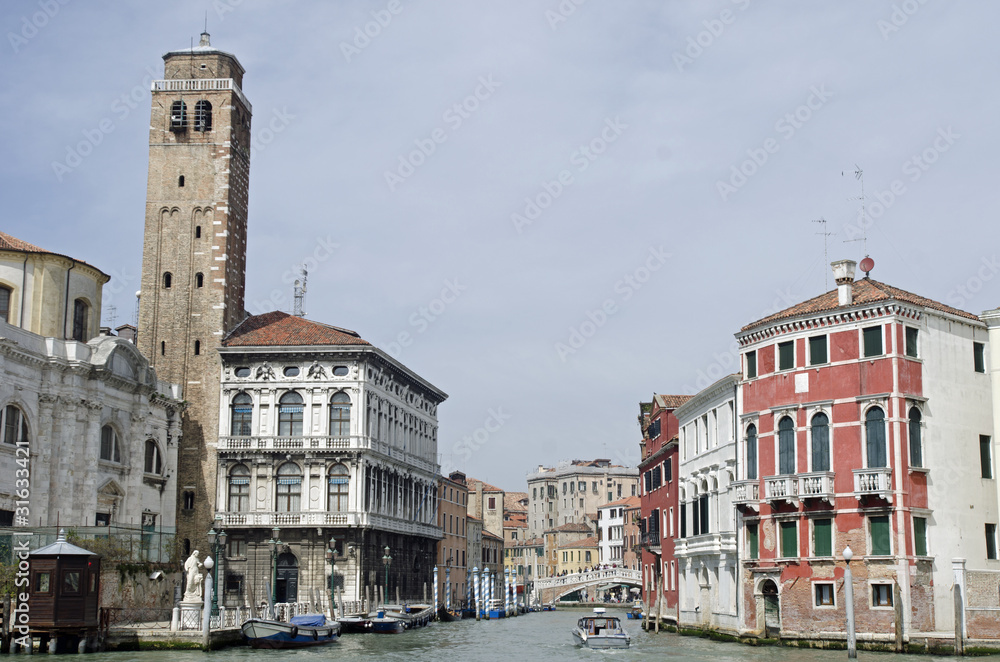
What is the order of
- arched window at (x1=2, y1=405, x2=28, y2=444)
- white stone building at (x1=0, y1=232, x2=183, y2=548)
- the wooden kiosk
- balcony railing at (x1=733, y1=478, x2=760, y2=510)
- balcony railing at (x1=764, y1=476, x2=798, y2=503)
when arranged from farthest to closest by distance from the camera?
white stone building at (x1=0, y1=232, x2=183, y2=548) → arched window at (x1=2, y1=405, x2=28, y2=444) → balcony railing at (x1=733, y1=478, x2=760, y2=510) → balcony railing at (x1=764, y1=476, x2=798, y2=503) → the wooden kiosk

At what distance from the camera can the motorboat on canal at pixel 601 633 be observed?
36.0 meters

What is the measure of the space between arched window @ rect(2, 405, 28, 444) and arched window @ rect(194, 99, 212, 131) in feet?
63.1

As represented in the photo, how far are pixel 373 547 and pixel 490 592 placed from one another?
32.0 m

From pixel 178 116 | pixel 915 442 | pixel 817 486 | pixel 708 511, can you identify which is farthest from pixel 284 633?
pixel 178 116

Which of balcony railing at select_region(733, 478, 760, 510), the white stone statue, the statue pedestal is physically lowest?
the statue pedestal

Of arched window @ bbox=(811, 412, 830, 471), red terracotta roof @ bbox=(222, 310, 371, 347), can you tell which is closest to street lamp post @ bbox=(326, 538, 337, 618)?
red terracotta roof @ bbox=(222, 310, 371, 347)

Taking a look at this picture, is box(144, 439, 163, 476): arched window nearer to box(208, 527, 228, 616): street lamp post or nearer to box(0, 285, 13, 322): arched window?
box(208, 527, 228, 616): street lamp post

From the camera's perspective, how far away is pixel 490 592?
82.9m

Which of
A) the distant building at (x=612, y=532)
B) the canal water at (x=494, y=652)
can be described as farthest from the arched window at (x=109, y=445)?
the distant building at (x=612, y=532)

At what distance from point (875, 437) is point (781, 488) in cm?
308

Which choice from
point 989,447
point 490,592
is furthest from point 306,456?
point 490,592

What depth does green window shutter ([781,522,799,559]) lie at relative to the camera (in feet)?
110

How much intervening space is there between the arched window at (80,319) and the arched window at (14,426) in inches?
268

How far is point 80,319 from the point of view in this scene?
4591cm
